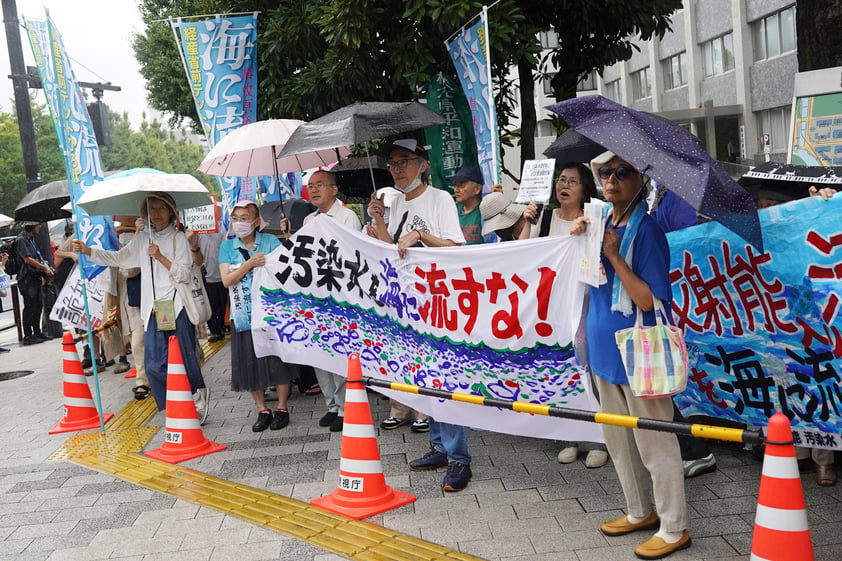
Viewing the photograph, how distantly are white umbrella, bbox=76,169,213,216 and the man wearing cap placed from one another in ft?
7.69

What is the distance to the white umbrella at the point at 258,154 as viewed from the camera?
720 centimetres

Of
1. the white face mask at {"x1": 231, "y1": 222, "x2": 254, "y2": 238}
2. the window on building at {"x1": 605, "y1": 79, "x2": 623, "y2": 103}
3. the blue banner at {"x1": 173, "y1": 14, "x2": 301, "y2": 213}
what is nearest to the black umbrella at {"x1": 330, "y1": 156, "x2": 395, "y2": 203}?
the blue banner at {"x1": 173, "y1": 14, "x2": 301, "y2": 213}

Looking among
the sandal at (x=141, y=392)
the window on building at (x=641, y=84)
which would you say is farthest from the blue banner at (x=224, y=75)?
the window on building at (x=641, y=84)

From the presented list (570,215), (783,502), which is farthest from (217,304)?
(783,502)

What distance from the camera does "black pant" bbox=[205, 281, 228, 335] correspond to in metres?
11.9

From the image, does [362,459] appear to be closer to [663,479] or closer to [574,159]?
[663,479]

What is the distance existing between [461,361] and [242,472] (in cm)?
198

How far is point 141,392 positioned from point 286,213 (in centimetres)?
254

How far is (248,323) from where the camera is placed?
6.88 metres

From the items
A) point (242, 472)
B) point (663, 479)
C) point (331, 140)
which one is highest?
point (331, 140)

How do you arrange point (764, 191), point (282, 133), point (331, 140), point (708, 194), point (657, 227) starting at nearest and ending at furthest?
point (708, 194), point (657, 227), point (764, 191), point (331, 140), point (282, 133)

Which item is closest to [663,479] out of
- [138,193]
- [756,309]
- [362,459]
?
[756,309]

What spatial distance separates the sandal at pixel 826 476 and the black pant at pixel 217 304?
9.14 m

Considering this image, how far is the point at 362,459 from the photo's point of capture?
4.83 metres
